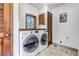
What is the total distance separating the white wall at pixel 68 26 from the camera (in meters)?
1.69

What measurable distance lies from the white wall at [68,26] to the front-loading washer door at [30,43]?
286mm

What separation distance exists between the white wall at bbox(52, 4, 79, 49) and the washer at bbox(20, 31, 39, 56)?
0.30 meters

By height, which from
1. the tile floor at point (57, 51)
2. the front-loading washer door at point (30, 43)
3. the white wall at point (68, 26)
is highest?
the white wall at point (68, 26)

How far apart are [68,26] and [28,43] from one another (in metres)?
0.64

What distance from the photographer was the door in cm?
167

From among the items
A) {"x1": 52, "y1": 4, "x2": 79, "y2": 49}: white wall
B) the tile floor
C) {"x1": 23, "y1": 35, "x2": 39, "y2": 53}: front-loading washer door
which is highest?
{"x1": 52, "y1": 4, "x2": 79, "y2": 49}: white wall

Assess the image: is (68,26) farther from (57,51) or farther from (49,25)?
(57,51)

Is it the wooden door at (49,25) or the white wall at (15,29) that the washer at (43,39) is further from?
the white wall at (15,29)

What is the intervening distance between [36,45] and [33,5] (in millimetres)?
596

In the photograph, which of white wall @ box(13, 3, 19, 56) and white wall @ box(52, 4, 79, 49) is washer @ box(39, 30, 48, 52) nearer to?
white wall @ box(52, 4, 79, 49)

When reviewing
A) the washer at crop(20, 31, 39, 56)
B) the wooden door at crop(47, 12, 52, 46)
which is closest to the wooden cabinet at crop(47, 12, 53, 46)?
the wooden door at crop(47, 12, 52, 46)

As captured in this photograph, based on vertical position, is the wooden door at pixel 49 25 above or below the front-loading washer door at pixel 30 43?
above

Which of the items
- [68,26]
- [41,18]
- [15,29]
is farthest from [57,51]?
[15,29]

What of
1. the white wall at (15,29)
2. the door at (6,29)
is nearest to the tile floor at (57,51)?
the white wall at (15,29)
